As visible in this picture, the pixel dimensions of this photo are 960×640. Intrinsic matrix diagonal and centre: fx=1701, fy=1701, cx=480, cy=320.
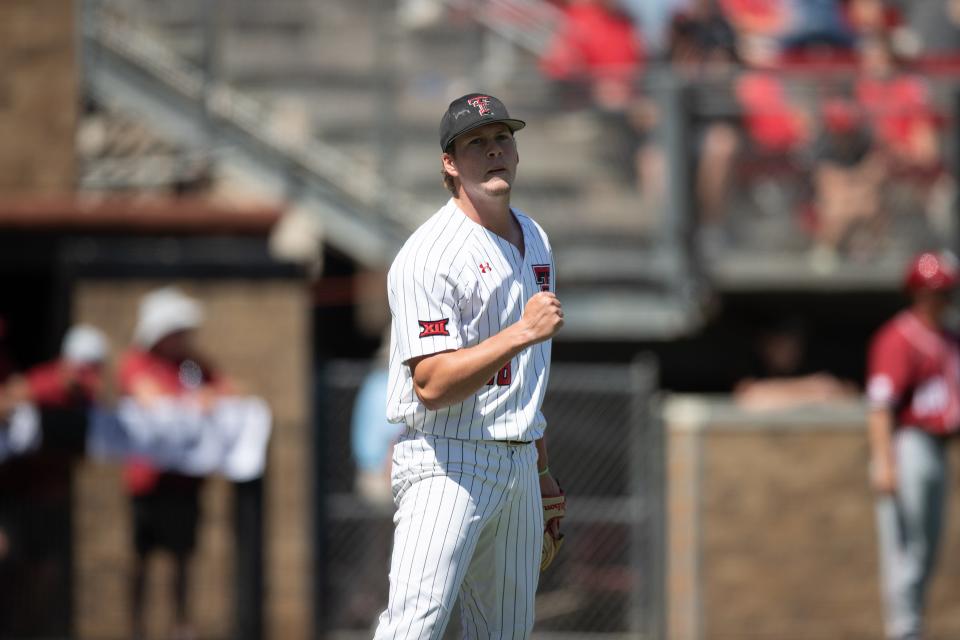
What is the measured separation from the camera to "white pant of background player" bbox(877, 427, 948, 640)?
9133 mm

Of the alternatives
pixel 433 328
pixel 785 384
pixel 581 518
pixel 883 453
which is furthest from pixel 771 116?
pixel 433 328

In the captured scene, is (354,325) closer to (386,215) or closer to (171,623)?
(386,215)

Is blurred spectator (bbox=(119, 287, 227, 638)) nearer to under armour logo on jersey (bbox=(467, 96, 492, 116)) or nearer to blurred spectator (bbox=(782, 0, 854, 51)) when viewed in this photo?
under armour logo on jersey (bbox=(467, 96, 492, 116))

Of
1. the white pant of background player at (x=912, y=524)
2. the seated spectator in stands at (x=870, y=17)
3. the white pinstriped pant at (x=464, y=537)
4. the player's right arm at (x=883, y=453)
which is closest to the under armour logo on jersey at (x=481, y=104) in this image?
the white pinstriped pant at (x=464, y=537)

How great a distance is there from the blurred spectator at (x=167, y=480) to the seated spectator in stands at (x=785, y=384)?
152 inches

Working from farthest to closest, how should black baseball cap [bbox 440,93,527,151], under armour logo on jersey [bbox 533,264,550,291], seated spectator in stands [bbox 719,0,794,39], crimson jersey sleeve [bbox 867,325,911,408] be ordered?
seated spectator in stands [bbox 719,0,794,39]
crimson jersey sleeve [bbox 867,325,911,408]
under armour logo on jersey [bbox 533,264,550,291]
black baseball cap [bbox 440,93,527,151]

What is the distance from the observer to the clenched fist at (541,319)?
4.88m

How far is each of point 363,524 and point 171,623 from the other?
1.58 meters

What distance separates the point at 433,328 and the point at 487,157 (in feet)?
1.80

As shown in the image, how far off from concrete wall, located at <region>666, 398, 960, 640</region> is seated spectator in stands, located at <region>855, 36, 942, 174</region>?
1.87 metres

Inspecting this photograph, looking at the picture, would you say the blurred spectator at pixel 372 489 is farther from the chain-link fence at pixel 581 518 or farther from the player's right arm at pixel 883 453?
the player's right arm at pixel 883 453

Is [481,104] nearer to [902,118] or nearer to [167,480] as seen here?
[167,480]

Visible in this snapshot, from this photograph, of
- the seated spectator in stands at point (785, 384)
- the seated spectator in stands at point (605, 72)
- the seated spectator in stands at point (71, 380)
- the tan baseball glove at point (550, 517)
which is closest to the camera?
the tan baseball glove at point (550, 517)

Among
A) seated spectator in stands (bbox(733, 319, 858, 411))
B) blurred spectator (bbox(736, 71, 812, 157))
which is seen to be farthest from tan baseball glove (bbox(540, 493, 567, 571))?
blurred spectator (bbox(736, 71, 812, 157))
